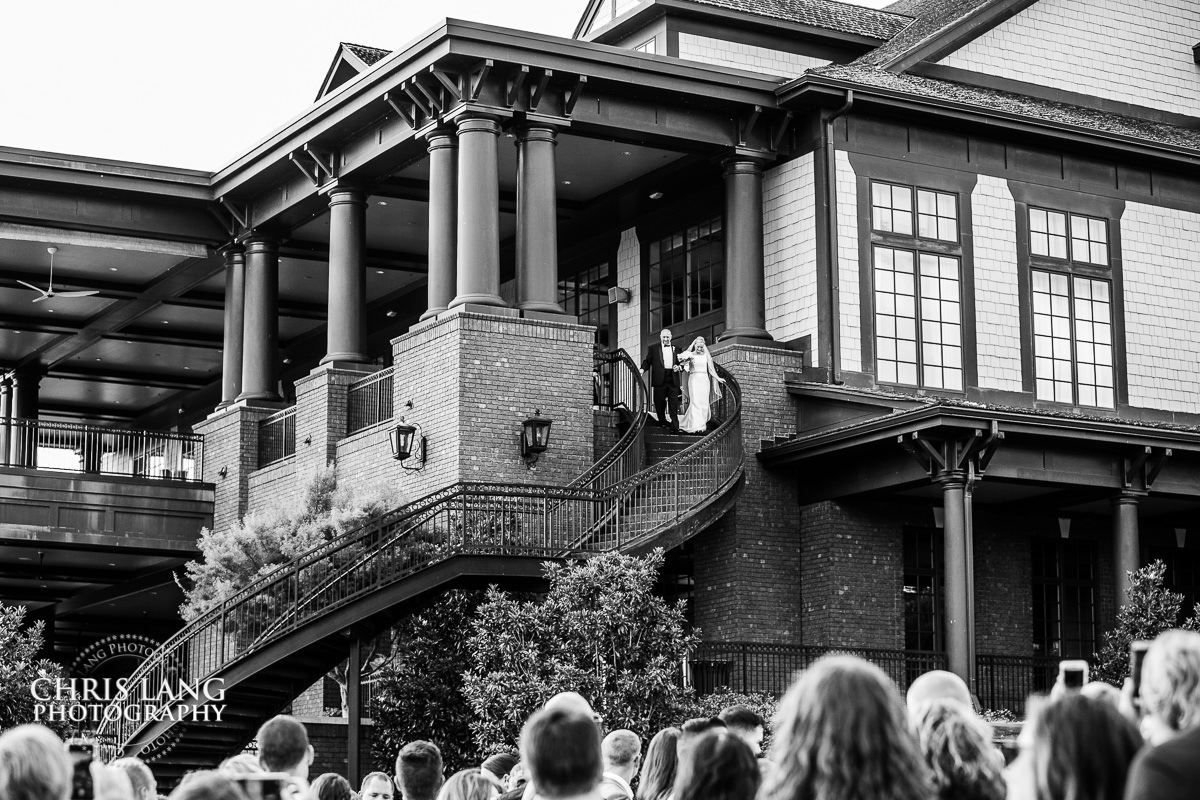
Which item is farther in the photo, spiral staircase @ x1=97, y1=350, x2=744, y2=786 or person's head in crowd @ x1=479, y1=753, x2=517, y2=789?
spiral staircase @ x1=97, y1=350, x2=744, y2=786

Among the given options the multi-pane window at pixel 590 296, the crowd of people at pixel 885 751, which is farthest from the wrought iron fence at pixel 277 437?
the crowd of people at pixel 885 751

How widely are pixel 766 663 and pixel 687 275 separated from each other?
7809mm

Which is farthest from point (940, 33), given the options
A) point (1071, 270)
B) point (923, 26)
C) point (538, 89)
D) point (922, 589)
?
point (922, 589)

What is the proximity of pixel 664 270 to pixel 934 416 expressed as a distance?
852 cm

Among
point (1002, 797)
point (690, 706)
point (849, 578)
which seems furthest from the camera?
point (849, 578)

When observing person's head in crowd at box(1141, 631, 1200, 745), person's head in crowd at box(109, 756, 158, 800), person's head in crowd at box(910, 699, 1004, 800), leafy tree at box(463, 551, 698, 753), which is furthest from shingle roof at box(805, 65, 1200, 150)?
person's head in crowd at box(1141, 631, 1200, 745)

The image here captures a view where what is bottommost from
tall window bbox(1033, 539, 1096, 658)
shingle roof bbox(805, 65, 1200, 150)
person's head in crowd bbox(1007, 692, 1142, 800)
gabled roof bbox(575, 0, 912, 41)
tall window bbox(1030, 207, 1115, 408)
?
person's head in crowd bbox(1007, 692, 1142, 800)

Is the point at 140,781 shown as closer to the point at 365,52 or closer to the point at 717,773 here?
the point at 717,773

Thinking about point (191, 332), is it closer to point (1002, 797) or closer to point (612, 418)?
point (612, 418)

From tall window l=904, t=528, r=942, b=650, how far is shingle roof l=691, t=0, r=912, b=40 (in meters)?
9.61

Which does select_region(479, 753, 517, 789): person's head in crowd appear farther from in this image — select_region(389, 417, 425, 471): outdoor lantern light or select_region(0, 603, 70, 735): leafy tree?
select_region(389, 417, 425, 471): outdoor lantern light

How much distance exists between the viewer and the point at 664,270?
1241 inches

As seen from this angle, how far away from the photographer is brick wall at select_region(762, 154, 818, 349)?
92.4 feet

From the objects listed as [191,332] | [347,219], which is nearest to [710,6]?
[347,219]
